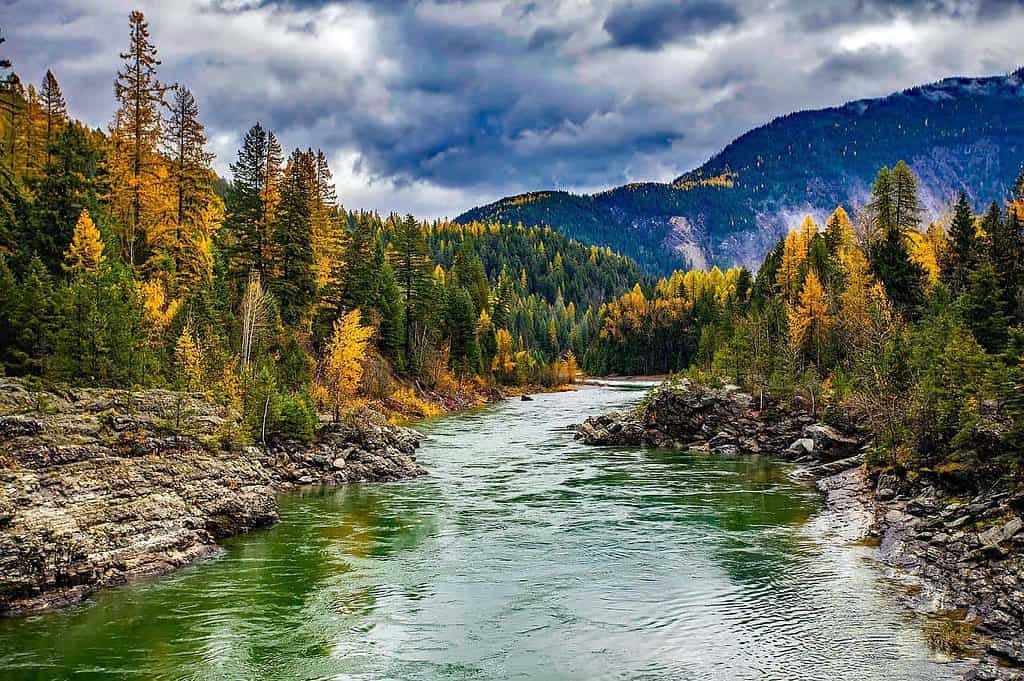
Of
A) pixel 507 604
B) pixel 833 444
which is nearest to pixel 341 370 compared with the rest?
pixel 507 604

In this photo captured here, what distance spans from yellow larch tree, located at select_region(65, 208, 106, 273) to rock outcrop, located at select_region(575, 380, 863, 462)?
114 ft

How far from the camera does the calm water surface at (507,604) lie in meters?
15.8

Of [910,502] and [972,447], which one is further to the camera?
[910,502]

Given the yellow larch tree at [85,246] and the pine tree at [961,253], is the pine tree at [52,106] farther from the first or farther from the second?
the pine tree at [961,253]

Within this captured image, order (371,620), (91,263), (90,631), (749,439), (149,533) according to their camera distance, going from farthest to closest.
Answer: (749,439), (91,263), (149,533), (371,620), (90,631)

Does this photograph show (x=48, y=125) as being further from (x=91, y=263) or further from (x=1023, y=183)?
(x=1023, y=183)

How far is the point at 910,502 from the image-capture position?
2792 cm

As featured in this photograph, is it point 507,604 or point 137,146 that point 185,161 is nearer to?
point 137,146

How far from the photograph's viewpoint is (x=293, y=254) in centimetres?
6184

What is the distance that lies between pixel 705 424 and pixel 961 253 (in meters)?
23.4

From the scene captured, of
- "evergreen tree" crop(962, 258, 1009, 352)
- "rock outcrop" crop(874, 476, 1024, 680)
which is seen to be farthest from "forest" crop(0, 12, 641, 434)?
"evergreen tree" crop(962, 258, 1009, 352)

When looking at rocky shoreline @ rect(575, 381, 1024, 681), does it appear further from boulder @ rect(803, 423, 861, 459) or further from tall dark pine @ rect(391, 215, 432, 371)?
tall dark pine @ rect(391, 215, 432, 371)

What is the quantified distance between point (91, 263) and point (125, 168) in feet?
39.6

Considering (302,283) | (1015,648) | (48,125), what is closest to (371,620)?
(1015,648)
